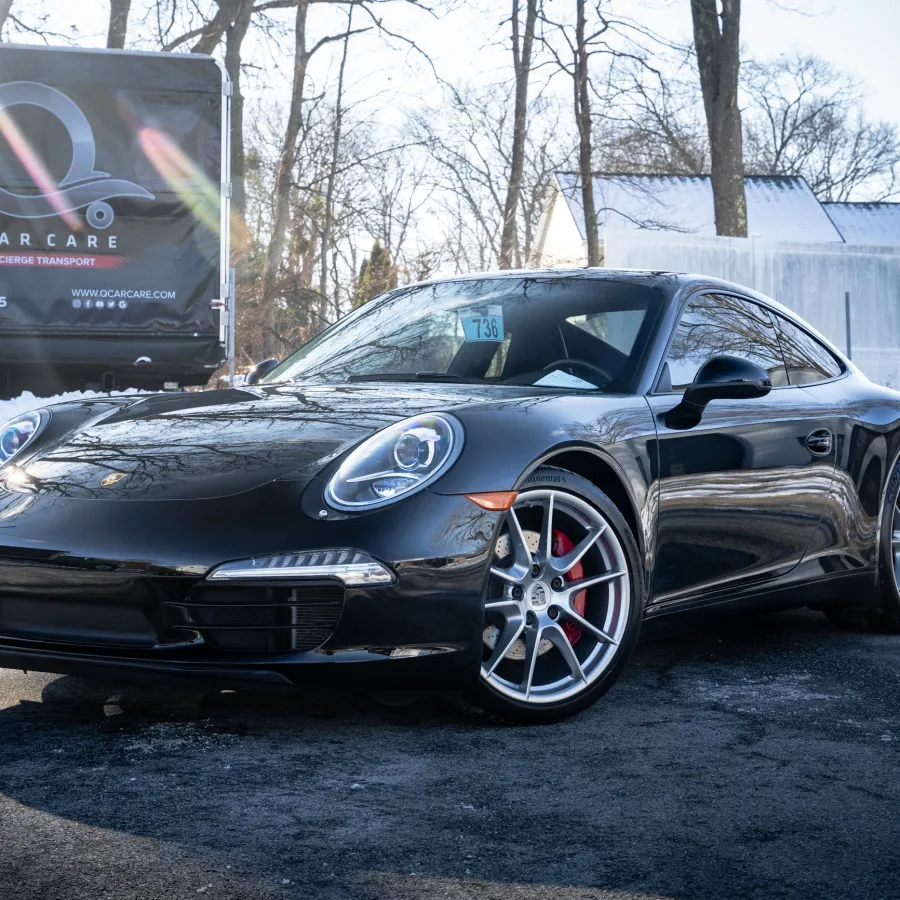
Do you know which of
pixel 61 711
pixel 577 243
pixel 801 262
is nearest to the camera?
pixel 61 711

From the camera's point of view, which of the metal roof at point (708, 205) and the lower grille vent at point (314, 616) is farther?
the metal roof at point (708, 205)

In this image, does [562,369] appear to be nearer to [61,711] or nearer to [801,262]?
[61,711]

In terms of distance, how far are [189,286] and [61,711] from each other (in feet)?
27.9

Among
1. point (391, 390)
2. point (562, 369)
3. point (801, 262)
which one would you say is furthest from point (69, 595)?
point (801, 262)

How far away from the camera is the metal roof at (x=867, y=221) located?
5028cm

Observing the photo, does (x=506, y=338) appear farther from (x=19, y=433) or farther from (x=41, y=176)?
(x=41, y=176)

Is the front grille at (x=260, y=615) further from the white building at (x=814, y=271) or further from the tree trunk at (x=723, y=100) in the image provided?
the tree trunk at (x=723, y=100)

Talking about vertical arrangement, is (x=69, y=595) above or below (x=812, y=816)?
above

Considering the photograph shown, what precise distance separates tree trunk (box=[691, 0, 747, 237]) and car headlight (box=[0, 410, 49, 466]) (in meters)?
16.3

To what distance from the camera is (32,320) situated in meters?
11.4

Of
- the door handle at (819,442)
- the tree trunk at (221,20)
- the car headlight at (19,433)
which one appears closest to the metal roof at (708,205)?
the tree trunk at (221,20)

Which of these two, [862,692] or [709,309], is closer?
[862,692]

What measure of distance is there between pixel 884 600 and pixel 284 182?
60.2 ft

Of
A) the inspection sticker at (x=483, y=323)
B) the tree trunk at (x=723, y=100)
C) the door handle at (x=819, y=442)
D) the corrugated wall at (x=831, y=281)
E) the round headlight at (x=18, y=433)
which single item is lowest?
the door handle at (x=819, y=442)
